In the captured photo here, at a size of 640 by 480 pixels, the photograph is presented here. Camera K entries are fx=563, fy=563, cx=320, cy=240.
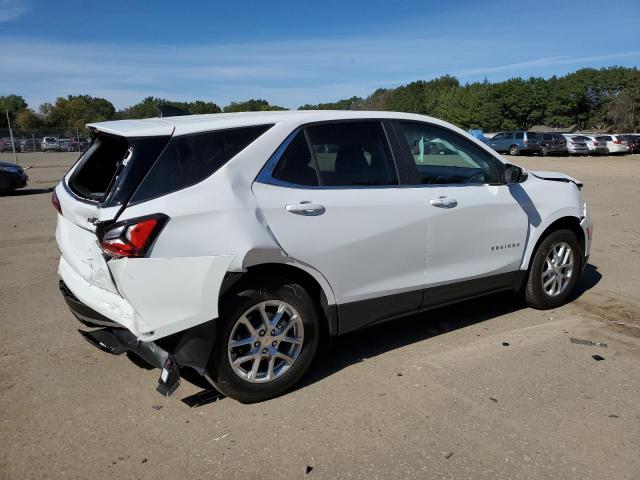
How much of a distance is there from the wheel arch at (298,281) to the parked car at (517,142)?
1421 inches

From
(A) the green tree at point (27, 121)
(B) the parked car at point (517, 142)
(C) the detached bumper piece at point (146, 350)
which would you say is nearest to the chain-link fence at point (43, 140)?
(B) the parked car at point (517, 142)

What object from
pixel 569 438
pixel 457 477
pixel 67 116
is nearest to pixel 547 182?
pixel 569 438

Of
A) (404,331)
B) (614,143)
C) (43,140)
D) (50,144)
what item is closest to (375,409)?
(404,331)

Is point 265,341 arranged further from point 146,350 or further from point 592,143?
point 592,143

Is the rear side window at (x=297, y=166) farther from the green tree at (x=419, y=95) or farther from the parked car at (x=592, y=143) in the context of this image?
the green tree at (x=419, y=95)

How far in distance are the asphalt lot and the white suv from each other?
0.35 metres

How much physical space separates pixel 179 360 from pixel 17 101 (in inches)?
5643

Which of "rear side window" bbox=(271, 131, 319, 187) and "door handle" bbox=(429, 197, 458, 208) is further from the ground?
"rear side window" bbox=(271, 131, 319, 187)

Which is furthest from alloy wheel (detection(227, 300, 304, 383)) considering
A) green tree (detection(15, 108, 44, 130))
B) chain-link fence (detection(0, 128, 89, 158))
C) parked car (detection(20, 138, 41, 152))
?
green tree (detection(15, 108, 44, 130))

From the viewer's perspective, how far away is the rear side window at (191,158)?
3.19 m

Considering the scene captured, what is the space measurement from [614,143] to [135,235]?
41328 mm

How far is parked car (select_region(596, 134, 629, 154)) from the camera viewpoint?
3794cm

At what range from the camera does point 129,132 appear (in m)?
3.36

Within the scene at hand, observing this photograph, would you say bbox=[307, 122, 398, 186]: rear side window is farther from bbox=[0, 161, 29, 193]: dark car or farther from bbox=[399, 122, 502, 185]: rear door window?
bbox=[0, 161, 29, 193]: dark car
